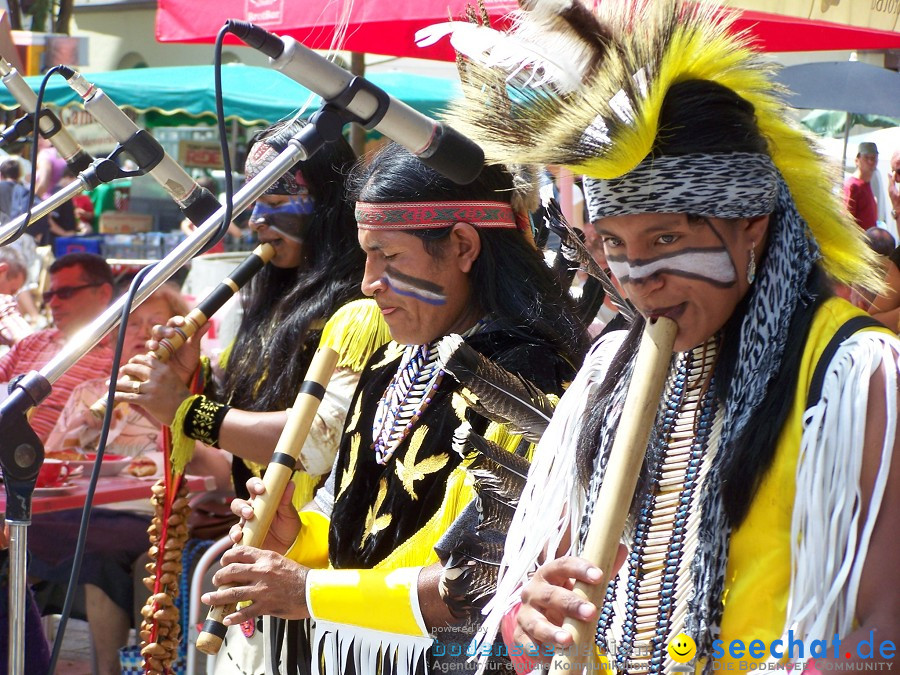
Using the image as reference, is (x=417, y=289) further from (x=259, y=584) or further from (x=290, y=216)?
(x=290, y=216)

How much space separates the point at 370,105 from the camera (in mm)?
1574

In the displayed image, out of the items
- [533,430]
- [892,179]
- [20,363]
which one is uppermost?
[533,430]

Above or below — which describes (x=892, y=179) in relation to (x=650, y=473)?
below

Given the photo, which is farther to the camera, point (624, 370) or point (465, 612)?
point (465, 612)

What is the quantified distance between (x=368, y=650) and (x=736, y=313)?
41.8 inches

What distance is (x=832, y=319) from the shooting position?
149 centimetres

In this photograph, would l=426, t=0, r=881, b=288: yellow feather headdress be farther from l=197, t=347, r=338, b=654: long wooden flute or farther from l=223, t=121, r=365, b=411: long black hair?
l=223, t=121, r=365, b=411: long black hair

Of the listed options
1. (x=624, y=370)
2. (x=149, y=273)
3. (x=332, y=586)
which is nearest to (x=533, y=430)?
(x=624, y=370)

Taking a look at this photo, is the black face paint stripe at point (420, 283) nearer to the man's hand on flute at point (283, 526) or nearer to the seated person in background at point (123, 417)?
the man's hand on flute at point (283, 526)

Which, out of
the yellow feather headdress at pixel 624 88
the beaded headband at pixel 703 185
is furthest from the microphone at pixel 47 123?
the beaded headband at pixel 703 185

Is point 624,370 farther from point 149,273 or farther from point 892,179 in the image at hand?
point 892,179

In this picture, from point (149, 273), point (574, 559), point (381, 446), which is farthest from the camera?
point (381, 446)

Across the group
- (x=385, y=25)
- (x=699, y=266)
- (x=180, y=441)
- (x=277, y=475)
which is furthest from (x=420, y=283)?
(x=385, y=25)

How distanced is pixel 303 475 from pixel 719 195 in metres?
1.75
